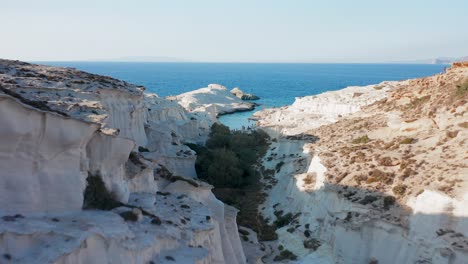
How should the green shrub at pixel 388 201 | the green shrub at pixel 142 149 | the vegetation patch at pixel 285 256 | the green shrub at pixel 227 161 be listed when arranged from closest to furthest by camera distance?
the green shrub at pixel 388 201 → the vegetation patch at pixel 285 256 → the green shrub at pixel 142 149 → the green shrub at pixel 227 161

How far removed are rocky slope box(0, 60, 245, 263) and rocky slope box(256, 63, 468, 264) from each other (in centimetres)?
693

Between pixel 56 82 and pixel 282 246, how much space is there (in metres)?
17.2

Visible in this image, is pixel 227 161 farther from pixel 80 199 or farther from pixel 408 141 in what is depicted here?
pixel 80 199

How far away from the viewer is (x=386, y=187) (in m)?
27.8

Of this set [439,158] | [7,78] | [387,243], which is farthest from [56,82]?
[439,158]

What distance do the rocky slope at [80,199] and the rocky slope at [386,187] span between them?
22.7 feet

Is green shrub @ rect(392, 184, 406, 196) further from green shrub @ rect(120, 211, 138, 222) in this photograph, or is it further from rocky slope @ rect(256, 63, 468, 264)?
green shrub @ rect(120, 211, 138, 222)

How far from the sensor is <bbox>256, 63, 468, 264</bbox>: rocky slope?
23234 mm

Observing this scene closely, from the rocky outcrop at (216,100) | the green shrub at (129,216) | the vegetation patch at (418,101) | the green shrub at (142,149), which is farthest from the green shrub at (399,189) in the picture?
the rocky outcrop at (216,100)

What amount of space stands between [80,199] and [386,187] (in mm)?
18812

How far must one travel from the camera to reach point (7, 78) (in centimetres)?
2288

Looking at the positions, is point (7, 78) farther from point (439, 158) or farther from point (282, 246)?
point (439, 158)

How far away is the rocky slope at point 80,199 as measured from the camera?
1434 cm

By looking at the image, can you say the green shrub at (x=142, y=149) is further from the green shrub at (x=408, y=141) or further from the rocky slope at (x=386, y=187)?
the green shrub at (x=408, y=141)
